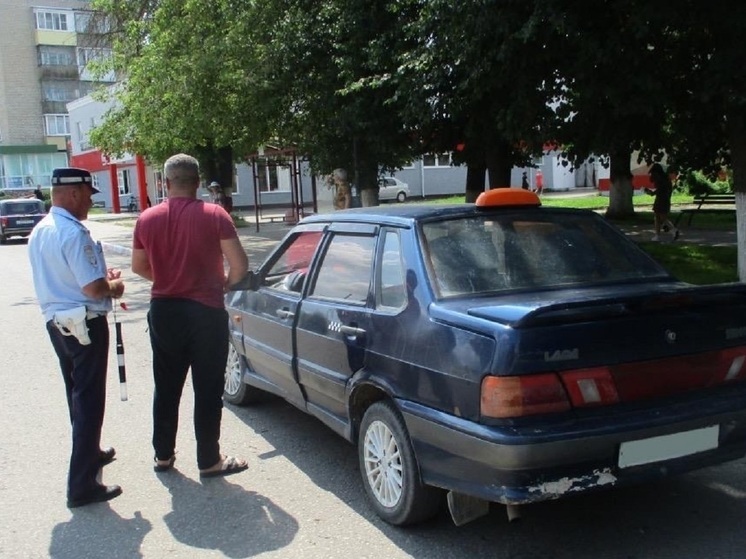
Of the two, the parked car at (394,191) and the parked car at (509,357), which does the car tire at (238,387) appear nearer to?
the parked car at (509,357)

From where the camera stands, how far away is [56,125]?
64.9 m

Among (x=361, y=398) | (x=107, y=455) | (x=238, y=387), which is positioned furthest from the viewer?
(x=238, y=387)

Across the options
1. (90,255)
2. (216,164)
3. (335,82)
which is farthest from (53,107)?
(90,255)

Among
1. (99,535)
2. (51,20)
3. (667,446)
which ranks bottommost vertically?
(99,535)

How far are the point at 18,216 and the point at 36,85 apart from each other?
4247cm

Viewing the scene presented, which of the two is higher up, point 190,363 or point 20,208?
point 20,208

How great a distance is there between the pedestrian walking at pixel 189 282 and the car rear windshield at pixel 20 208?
2496cm

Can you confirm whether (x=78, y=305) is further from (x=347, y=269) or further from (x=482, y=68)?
(x=482, y=68)

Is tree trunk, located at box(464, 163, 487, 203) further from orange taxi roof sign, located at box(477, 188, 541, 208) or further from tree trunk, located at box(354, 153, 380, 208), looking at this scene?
orange taxi roof sign, located at box(477, 188, 541, 208)

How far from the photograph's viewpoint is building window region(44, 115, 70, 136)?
64500 mm

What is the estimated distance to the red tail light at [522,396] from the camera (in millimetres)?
3213

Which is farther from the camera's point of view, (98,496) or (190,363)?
(190,363)

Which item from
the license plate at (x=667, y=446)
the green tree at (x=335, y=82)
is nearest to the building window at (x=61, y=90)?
the green tree at (x=335, y=82)

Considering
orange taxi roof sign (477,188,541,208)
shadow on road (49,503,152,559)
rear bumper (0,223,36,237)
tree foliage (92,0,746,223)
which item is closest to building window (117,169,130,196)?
rear bumper (0,223,36,237)
